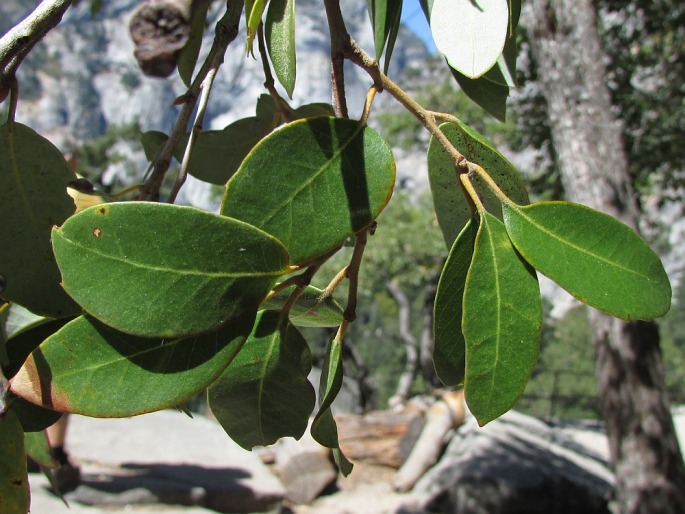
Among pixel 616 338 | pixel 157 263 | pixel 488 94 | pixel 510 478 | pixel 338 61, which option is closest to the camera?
pixel 157 263

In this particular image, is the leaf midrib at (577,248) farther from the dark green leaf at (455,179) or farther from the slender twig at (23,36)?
the slender twig at (23,36)

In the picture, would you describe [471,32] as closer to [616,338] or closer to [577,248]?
[577,248]

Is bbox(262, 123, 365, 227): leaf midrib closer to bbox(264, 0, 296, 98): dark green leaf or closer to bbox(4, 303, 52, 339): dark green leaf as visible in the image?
bbox(264, 0, 296, 98): dark green leaf

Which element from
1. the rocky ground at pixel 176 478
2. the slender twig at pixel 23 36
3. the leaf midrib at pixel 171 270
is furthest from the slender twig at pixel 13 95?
the rocky ground at pixel 176 478

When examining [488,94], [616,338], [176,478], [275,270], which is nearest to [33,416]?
[275,270]

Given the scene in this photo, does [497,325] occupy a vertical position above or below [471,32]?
below

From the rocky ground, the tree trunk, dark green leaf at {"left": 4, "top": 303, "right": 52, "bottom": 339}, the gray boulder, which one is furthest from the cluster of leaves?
the gray boulder

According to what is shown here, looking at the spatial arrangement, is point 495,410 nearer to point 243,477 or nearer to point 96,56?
point 243,477
